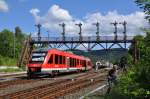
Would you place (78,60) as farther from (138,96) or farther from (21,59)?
(138,96)

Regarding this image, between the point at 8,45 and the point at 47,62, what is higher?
the point at 8,45

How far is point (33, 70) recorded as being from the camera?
41469 millimetres

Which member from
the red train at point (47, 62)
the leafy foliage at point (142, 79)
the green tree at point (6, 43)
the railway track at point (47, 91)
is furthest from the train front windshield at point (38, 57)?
the green tree at point (6, 43)

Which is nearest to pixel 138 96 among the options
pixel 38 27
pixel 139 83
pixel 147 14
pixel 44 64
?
pixel 139 83

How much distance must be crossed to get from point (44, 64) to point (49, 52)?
57.0 inches

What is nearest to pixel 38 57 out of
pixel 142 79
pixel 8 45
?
pixel 142 79

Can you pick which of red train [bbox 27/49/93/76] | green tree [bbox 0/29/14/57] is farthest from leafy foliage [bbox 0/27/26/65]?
red train [bbox 27/49/93/76]

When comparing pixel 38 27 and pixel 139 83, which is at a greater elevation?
pixel 38 27

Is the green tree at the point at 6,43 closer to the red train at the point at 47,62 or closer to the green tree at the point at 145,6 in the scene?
the red train at the point at 47,62

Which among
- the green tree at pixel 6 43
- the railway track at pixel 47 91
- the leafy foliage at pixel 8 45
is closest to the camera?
the railway track at pixel 47 91

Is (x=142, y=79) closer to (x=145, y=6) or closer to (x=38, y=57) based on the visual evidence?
(x=145, y=6)

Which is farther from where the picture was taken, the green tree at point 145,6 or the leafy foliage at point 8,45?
the leafy foliage at point 8,45

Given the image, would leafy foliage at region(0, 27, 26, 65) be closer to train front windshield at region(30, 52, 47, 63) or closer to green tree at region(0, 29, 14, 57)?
green tree at region(0, 29, 14, 57)

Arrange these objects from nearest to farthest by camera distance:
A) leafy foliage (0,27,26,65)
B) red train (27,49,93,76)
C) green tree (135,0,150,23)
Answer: green tree (135,0,150,23)
red train (27,49,93,76)
leafy foliage (0,27,26,65)
